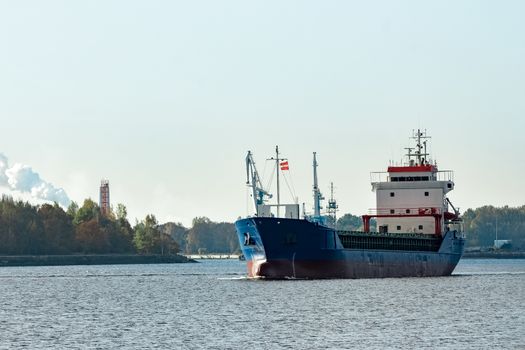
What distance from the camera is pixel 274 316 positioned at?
82.0 metres

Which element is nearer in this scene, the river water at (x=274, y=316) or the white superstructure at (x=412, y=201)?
the river water at (x=274, y=316)

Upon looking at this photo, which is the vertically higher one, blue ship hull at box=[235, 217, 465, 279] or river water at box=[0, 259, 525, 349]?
blue ship hull at box=[235, 217, 465, 279]

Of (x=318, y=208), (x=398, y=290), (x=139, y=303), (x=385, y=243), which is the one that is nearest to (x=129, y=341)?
(x=139, y=303)

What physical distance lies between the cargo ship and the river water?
220cm

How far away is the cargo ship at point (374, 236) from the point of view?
11531 centimetres

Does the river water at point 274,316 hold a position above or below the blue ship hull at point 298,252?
below

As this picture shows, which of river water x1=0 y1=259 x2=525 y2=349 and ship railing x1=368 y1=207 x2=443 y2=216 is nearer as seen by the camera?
river water x1=0 y1=259 x2=525 y2=349

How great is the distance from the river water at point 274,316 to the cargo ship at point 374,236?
2.20 m

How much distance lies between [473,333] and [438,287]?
1682 inches

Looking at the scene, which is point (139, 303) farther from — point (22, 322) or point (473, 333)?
point (473, 333)

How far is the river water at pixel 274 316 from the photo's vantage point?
68.1m

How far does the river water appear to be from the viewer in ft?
224

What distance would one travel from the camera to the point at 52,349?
216 ft

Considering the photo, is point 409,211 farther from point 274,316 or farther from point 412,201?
point 274,316
